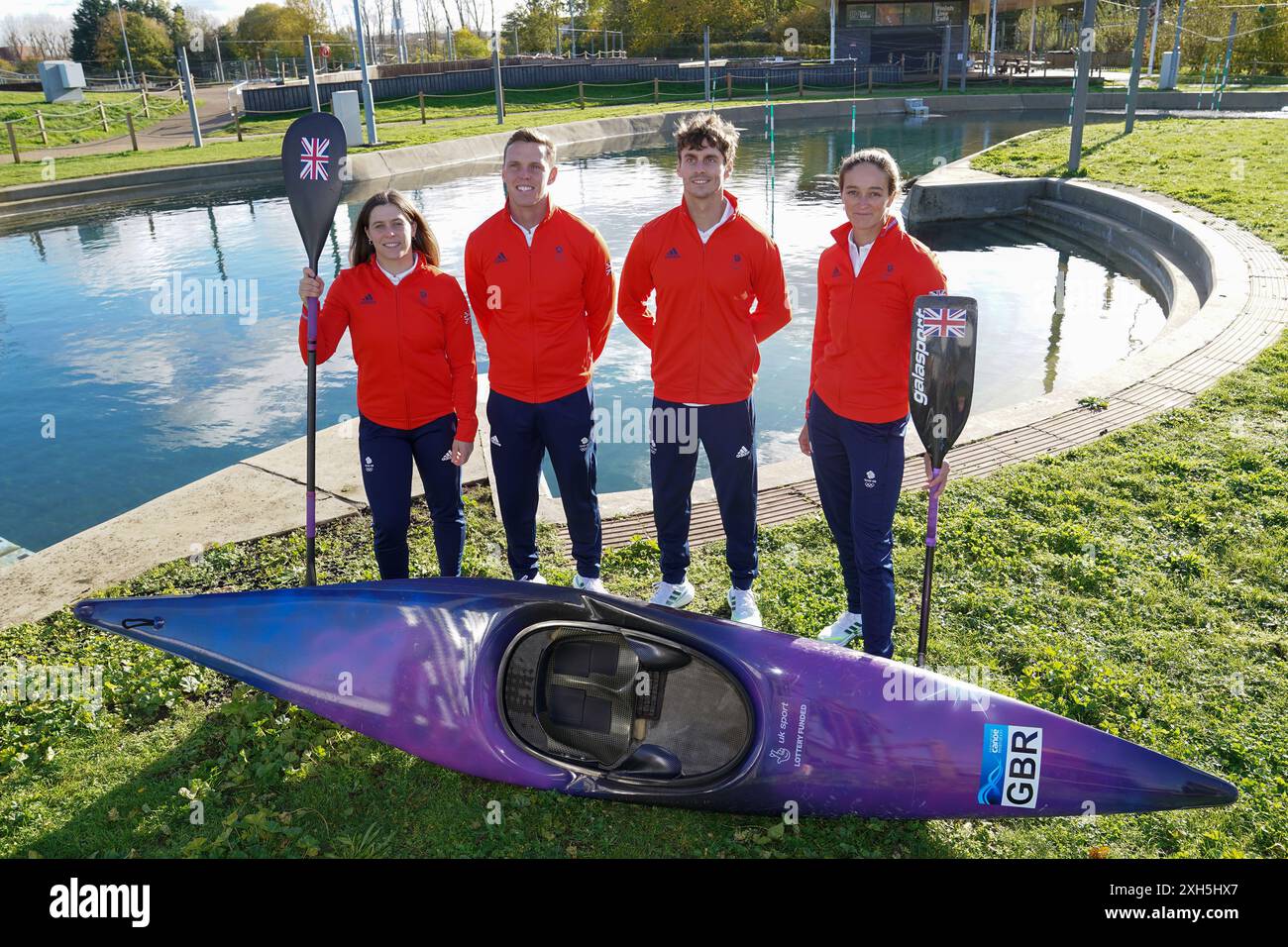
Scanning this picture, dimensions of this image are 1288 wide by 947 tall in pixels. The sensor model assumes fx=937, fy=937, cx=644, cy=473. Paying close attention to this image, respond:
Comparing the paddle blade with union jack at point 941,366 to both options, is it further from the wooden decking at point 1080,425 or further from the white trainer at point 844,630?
the wooden decking at point 1080,425

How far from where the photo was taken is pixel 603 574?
5.31 m

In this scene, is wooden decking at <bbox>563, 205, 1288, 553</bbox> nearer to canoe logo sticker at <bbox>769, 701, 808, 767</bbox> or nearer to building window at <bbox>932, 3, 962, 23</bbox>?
canoe logo sticker at <bbox>769, 701, 808, 767</bbox>

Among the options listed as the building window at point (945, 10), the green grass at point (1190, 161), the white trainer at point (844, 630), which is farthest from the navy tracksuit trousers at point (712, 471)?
the building window at point (945, 10)

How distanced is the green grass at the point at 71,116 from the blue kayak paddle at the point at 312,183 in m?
25.2

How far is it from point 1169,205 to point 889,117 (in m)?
22.1

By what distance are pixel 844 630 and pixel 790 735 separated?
3.96 ft

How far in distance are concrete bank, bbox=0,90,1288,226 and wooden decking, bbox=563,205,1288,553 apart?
59.0 ft

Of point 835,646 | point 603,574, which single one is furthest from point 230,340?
point 835,646

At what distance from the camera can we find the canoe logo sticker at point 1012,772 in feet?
11.0

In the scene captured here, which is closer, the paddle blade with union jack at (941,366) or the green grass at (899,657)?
the green grass at (899,657)

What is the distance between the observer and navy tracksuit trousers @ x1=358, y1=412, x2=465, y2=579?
14.8 ft

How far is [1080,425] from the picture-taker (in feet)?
22.3
